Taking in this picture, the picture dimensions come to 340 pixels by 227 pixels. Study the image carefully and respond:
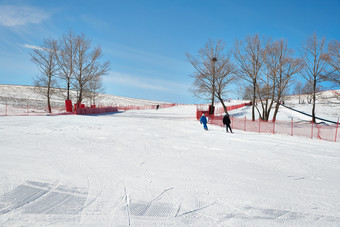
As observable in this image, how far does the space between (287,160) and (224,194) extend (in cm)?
449

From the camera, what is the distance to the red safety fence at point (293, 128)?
14350 millimetres

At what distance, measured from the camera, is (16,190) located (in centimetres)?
375

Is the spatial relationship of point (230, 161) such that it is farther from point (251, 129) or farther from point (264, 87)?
point (264, 87)

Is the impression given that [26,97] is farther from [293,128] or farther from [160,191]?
[160,191]

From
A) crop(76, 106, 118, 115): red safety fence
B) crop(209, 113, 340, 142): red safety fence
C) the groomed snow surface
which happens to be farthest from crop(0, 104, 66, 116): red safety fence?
crop(209, 113, 340, 142): red safety fence

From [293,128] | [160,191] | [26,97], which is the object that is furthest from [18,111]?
[26,97]

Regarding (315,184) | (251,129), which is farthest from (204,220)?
(251,129)

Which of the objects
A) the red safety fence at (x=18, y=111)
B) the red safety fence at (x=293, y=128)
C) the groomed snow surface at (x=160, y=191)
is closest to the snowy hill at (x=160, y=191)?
the groomed snow surface at (x=160, y=191)

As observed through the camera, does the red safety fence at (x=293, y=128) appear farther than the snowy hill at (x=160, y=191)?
Yes

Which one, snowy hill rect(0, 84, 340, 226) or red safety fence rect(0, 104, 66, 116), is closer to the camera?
snowy hill rect(0, 84, 340, 226)

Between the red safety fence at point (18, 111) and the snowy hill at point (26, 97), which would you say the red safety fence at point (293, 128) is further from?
the snowy hill at point (26, 97)

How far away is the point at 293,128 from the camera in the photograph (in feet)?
52.3

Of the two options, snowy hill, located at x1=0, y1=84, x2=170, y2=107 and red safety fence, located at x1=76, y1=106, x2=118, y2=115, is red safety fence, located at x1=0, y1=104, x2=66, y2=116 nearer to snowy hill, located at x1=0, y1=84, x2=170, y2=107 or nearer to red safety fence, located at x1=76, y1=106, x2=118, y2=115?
snowy hill, located at x1=0, y1=84, x2=170, y2=107

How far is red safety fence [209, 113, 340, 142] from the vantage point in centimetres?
1435
